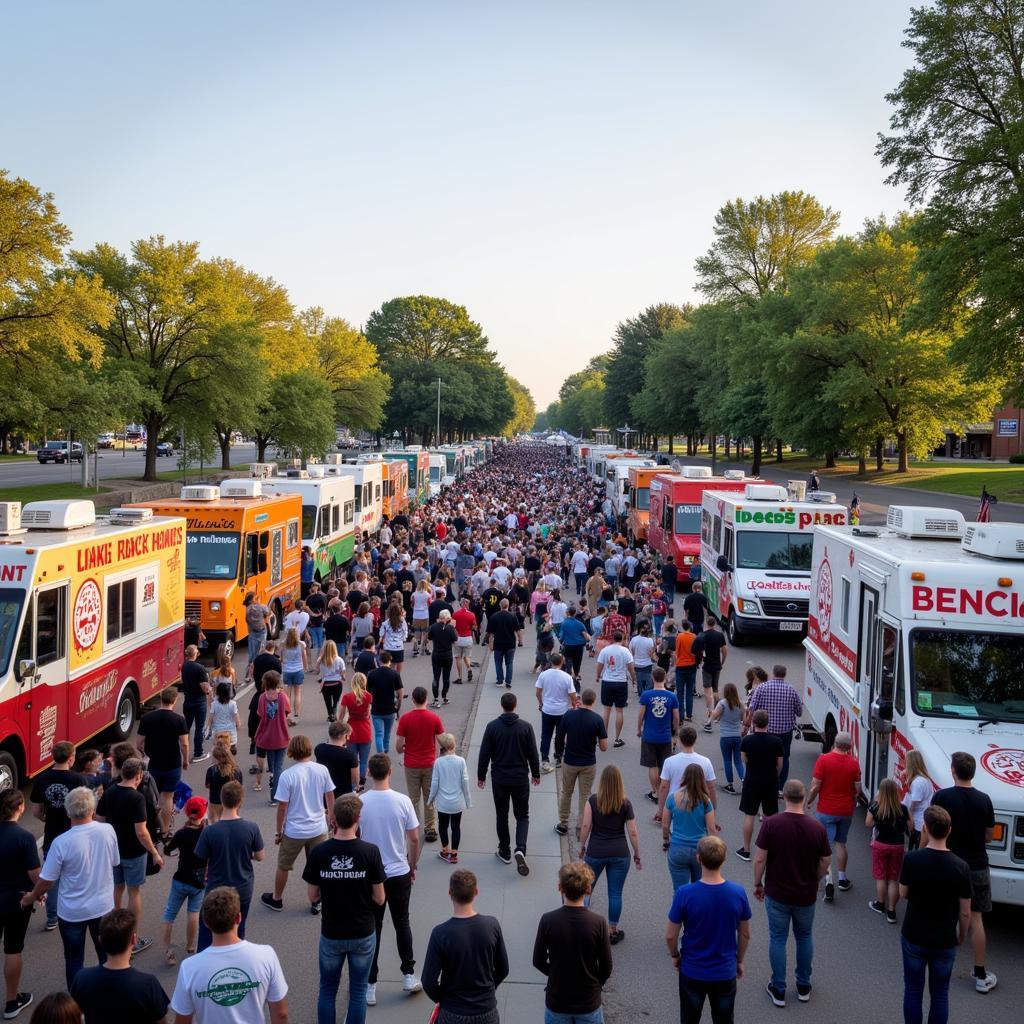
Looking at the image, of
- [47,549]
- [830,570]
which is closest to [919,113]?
[830,570]

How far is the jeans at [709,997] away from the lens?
19.4 ft

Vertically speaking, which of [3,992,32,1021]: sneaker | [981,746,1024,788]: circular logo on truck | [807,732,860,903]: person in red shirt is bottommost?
[3,992,32,1021]: sneaker

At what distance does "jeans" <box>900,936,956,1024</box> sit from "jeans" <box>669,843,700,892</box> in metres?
1.81

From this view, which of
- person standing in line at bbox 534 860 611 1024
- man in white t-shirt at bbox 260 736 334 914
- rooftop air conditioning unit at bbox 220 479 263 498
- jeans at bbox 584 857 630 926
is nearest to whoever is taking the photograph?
person standing in line at bbox 534 860 611 1024

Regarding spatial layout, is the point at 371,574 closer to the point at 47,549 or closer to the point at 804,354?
the point at 47,549

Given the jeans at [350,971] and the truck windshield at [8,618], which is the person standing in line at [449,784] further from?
the truck windshield at [8,618]

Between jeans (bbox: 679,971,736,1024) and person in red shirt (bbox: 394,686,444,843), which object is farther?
person in red shirt (bbox: 394,686,444,843)

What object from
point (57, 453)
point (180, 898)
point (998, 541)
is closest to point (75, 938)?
point (180, 898)

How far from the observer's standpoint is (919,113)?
35375 millimetres

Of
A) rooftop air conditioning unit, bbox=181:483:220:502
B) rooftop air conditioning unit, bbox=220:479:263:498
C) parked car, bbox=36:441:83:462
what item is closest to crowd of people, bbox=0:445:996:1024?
rooftop air conditioning unit, bbox=181:483:220:502

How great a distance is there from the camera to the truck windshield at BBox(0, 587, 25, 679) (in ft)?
32.4

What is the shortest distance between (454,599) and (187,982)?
2023 centimetres

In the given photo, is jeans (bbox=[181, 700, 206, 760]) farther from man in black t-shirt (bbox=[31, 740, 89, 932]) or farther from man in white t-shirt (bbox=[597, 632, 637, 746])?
man in white t-shirt (bbox=[597, 632, 637, 746])

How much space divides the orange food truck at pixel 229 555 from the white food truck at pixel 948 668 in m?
10.1
